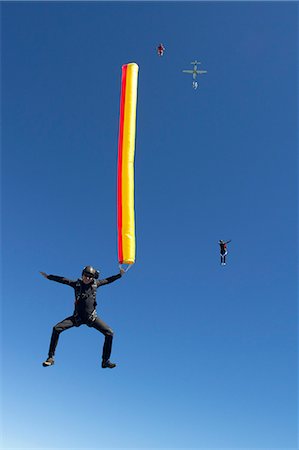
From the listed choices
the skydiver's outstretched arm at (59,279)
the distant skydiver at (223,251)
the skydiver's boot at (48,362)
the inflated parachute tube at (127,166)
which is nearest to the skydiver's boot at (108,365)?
the skydiver's boot at (48,362)

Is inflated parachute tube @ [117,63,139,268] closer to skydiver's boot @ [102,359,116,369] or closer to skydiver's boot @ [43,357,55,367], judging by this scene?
skydiver's boot @ [102,359,116,369]

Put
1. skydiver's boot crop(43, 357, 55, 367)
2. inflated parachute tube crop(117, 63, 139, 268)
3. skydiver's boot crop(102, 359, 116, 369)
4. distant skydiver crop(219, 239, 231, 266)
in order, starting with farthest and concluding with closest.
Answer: distant skydiver crop(219, 239, 231, 266)
skydiver's boot crop(102, 359, 116, 369)
inflated parachute tube crop(117, 63, 139, 268)
skydiver's boot crop(43, 357, 55, 367)

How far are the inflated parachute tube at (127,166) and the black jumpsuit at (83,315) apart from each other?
1.12 meters

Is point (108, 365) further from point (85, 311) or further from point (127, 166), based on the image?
point (127, 166)

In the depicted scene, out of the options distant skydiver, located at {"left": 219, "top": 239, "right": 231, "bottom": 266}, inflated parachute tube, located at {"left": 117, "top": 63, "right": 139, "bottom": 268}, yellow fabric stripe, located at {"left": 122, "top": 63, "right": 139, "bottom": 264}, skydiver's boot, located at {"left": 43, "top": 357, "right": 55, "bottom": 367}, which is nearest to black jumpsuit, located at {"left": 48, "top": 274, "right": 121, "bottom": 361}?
skydiver's boot, located at {"left": 43, "top": 357, "right": 55, "bottom": 367}

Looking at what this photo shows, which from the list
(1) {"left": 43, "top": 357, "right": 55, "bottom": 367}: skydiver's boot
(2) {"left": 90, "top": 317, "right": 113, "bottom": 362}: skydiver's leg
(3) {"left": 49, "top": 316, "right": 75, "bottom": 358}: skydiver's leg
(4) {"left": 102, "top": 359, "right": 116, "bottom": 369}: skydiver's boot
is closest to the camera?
(1) {"left": 43, "top": 357, "right": 55, "bottom": 367}: skydiver's boot

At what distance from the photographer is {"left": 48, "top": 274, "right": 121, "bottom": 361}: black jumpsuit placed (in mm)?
11508

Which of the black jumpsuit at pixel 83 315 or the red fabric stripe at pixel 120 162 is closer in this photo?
the red fabric stripe at pixel 120 162

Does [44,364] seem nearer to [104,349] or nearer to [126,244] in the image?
[104,349]

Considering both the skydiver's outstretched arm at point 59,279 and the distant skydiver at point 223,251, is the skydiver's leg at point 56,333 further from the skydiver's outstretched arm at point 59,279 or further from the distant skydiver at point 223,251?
the distant skydiver at point 223,251

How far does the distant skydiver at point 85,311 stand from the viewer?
1151 cm

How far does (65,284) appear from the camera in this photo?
1179cm

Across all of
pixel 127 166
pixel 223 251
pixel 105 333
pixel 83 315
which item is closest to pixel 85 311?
pixel 83 315

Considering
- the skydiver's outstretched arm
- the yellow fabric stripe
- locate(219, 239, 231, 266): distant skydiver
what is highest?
locate(219, 239, 231, 266): distant skydiver
